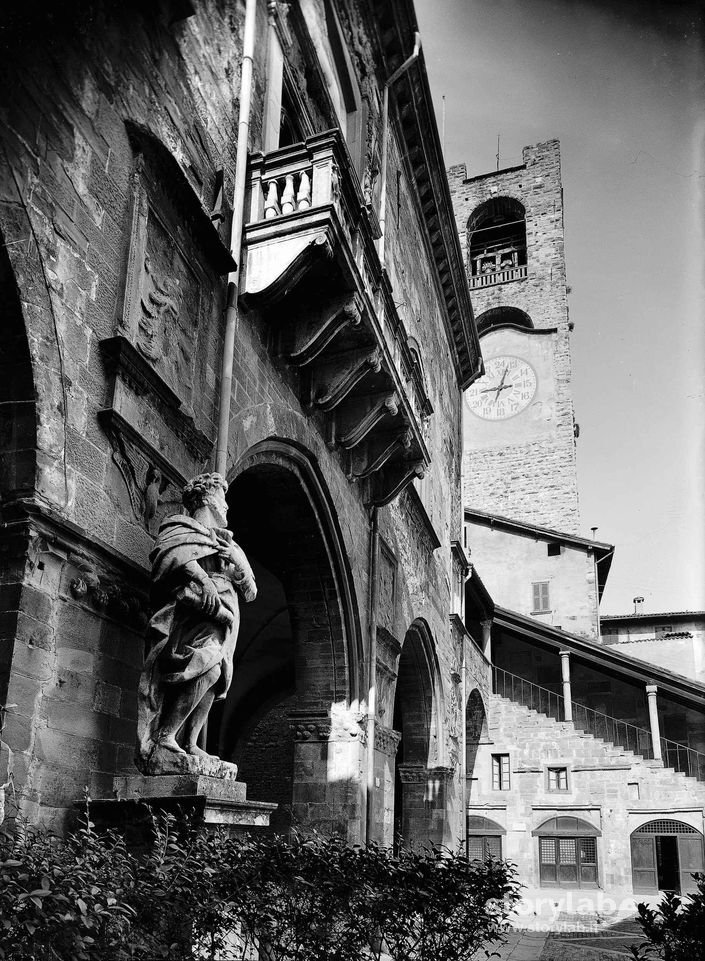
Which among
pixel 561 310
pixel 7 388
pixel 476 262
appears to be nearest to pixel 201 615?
pixel 7 388

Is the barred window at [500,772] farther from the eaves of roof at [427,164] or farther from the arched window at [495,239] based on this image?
the arched window at [495,239]

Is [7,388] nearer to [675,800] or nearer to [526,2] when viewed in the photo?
[526,2]

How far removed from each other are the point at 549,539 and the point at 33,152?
2760 cm

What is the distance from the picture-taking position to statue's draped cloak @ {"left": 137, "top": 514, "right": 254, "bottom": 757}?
5.12 m

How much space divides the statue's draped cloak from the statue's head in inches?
7.3

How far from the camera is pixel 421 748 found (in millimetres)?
15945

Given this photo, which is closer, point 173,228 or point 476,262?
point 173,228

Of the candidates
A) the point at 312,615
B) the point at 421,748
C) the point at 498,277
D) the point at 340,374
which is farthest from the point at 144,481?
the point at 498,277

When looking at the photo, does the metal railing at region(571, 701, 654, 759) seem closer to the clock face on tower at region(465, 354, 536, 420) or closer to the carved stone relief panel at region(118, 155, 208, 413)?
the clock face on tower at region(465, 354, 536, 420)

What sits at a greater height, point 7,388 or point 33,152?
point 33,152

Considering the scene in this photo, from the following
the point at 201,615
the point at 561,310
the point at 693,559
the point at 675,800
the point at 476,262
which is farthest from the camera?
the point at 476,262

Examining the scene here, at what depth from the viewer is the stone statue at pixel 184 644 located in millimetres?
5098

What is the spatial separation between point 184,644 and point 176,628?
114mm

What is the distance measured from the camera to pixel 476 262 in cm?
4212
